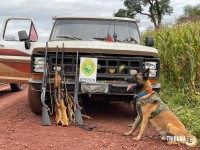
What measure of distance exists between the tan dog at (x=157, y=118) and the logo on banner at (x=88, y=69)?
723 millimetres

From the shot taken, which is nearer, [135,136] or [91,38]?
[135,136]

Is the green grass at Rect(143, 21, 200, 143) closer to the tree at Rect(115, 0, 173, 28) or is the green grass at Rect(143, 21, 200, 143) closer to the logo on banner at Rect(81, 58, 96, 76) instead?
the logo on banner at Rect(81, 58, 96, 76)

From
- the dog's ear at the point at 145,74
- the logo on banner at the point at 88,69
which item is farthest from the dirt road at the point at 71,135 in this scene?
the dog's ear at the point at 145,74

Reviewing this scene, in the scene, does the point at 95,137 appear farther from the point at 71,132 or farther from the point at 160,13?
the point at 160,13

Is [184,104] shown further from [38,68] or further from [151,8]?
[151,8]

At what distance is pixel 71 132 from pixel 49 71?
114cm

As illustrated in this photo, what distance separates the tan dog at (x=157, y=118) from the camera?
4578 millimetres

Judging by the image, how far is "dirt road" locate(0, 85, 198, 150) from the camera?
442cm

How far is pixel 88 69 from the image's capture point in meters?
5.58

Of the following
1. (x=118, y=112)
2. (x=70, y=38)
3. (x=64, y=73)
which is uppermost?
(x=70, y=38)

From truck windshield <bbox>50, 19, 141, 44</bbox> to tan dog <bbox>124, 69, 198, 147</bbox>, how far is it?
1910 millimetres

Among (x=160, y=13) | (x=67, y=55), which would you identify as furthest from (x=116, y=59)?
(x=160, y=13)

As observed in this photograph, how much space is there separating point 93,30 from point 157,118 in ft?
8.66

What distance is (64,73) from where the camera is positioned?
5.70 meters
